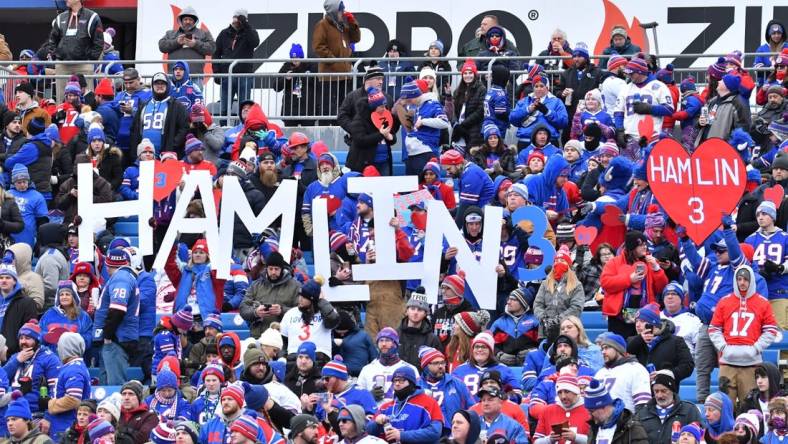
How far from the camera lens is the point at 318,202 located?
24469 mm

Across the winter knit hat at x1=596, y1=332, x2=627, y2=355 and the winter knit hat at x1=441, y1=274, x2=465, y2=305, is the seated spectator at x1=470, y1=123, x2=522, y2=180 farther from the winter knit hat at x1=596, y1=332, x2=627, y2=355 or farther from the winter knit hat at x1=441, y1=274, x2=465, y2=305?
the winter knit hat at x1=596, y1=332, x2=627, y2=355

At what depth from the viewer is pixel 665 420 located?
19.6m

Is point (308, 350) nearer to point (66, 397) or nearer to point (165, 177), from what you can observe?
point (66, 397)

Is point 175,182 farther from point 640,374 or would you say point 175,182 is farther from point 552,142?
point 640,374

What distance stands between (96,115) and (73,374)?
575 cm

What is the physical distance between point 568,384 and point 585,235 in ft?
14.8

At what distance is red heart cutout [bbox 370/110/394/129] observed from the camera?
25.9 m

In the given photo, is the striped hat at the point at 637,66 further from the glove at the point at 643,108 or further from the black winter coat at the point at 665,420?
the black winter coat at the point at 665,420

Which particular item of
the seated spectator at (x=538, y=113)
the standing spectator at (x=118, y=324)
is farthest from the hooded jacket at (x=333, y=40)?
the standing spectator at (x=118, y=324)

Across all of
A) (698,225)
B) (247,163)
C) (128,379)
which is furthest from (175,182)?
(698,225)

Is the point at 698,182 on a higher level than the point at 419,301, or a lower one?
higher

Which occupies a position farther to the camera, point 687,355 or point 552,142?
point 552,142

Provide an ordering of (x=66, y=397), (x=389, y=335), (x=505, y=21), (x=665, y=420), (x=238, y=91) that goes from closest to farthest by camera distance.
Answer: (x=665, y=420)
(x=389, y=335)
(x=66, y=397)
(x=238, y=91)
(x=505, y=21)

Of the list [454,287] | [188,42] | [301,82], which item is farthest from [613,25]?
[454,287]
